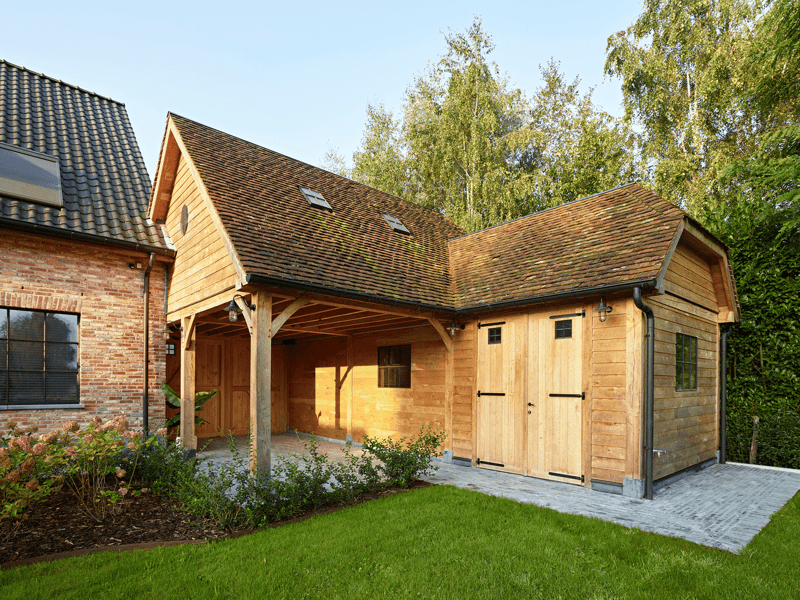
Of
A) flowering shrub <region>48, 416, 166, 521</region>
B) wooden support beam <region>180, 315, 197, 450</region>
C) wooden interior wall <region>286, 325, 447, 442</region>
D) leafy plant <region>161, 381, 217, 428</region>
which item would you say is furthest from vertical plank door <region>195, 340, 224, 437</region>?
flowering shrub <region>48, 416, 166, 521</region>

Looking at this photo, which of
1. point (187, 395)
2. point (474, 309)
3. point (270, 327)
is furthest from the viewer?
point (187, 395)

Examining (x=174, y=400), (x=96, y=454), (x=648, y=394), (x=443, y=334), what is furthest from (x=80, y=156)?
(x=648, y=394)

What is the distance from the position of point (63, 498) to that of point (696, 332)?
33.3 ft

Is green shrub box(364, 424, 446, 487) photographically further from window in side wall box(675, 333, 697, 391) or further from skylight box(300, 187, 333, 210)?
skylight box(300, 187, 333, 210)

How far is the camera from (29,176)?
785cm

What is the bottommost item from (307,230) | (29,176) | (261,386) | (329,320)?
(261,386)

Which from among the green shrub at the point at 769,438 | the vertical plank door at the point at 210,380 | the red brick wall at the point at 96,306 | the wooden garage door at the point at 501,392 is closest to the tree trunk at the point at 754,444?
the green shrub at the point at 769,438

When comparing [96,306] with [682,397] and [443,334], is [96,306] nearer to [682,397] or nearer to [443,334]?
[443,334]

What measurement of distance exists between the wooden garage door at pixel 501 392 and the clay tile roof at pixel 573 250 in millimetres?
615

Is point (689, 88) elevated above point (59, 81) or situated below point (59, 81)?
above

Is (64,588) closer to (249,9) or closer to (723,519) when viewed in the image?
(723,519)

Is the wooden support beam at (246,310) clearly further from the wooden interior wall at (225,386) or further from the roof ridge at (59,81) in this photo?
the roof ridge at (59,81)

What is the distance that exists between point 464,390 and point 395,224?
4361mm

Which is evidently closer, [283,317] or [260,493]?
[260,493]
